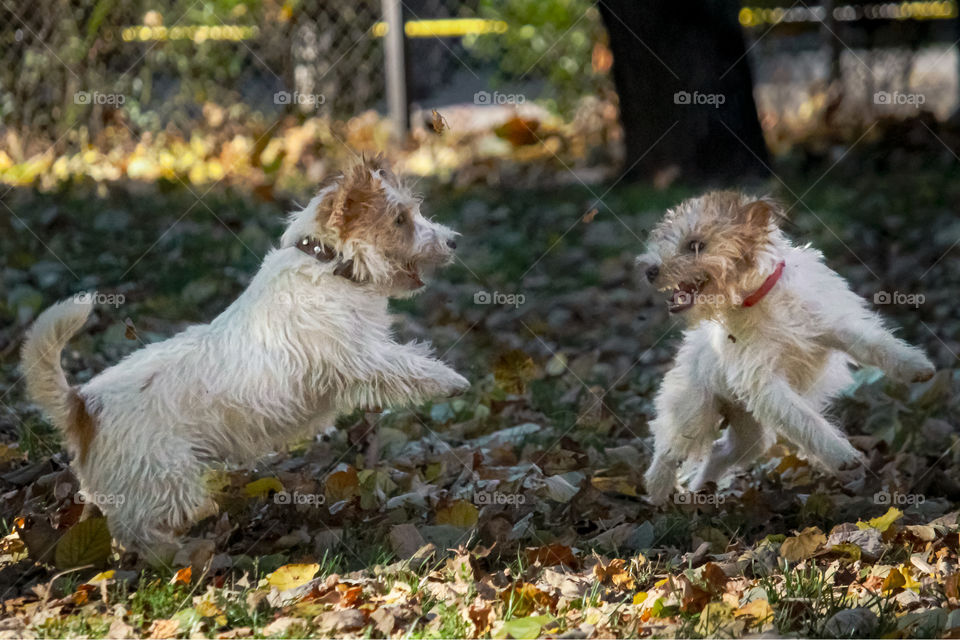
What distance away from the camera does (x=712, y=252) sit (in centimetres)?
418

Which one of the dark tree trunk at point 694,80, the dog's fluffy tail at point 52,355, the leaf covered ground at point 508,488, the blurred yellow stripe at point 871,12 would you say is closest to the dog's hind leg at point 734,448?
the leaf covered ground at point 508,488

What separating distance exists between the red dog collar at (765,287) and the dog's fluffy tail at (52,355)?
2251 millimetres

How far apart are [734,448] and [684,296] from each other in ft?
2.56

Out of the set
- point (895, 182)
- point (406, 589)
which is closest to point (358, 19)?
point (895, 182)

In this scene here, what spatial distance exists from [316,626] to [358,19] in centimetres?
867

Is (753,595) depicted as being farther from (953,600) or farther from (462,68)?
(462,68)

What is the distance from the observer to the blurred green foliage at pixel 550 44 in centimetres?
1178

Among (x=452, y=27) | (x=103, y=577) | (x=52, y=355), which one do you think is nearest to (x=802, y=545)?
(x=103, y=577)

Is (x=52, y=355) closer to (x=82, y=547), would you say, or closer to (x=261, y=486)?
(x=82, y=547)

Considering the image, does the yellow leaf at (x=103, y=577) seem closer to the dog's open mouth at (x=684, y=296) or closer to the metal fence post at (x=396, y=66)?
the dog's open mouth at (x=684, y=296)

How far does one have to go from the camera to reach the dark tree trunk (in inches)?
356

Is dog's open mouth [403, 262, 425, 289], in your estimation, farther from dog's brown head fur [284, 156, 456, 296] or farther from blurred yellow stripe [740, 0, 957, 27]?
blurred yellow stripe [740, 0, 957, 27]

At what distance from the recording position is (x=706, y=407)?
4.47 metres

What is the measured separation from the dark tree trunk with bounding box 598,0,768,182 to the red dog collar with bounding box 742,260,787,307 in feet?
16.3
